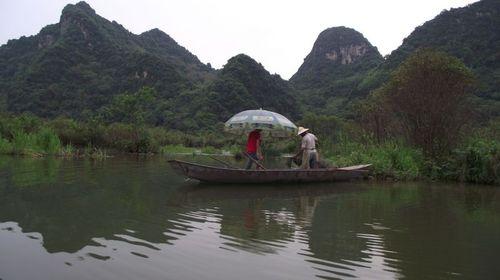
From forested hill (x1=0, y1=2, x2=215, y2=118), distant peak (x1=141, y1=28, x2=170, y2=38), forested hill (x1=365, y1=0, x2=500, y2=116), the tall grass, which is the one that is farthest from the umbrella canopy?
distant peak (x1=141, y1=28, x2=170, y2=38)

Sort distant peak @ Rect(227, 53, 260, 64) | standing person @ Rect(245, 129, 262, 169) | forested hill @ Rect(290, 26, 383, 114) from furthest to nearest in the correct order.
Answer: forested hill @ Rect(290, 26, 383, 114), distant peak @ Rect(227, 53, 260, 64), standing person @ Rect(245, 129, 262, 169)

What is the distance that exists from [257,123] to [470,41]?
43.7 metres

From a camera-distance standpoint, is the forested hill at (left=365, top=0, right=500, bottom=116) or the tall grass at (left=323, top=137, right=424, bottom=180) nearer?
the tall grass at (left=323, top=137, right=424, bottom=180)

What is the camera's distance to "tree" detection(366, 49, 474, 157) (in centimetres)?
1344

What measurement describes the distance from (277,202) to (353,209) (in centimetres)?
142

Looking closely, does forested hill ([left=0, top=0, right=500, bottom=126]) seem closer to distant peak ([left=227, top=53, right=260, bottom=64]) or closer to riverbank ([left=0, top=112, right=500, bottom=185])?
distant peak ([left=227, top=53, right=260, bottom=64])

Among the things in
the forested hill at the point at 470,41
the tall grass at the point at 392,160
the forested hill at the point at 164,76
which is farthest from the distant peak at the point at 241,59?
the tall grass at the point at 392,160

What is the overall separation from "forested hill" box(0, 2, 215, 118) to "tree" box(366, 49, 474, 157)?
156 ft

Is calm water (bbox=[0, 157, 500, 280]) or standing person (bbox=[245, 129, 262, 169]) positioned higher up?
standing person (bbox=[245, 129, 262, 169])

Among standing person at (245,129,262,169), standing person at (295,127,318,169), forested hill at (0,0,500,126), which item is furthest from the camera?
forested hill at (0,0,500,126)

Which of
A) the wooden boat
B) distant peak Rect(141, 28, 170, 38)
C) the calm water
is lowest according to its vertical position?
the calm water

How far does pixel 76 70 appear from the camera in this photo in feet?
213

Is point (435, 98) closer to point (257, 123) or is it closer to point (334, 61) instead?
point (257, 123)

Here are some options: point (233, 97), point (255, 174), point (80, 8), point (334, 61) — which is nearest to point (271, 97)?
point (233, 97)
